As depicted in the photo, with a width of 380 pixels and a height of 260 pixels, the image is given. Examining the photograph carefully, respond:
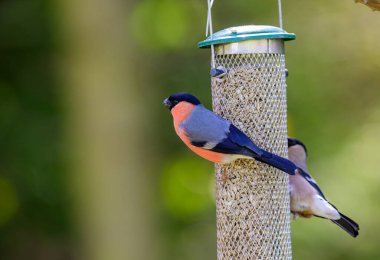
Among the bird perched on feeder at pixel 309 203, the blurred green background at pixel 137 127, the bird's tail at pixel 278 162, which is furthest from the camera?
the blurred green background at pixel 137 127

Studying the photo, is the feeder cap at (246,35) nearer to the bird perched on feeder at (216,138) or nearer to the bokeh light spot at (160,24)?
the bird perched on feeder at (216,138)

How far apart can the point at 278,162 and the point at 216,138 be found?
0.36 metres

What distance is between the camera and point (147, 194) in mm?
8891

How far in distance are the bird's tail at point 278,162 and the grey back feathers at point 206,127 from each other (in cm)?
24

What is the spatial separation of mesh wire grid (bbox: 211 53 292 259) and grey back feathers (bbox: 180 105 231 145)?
0.63 ft

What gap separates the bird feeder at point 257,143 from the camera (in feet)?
14.7

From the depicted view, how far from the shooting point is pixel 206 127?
14.3ft

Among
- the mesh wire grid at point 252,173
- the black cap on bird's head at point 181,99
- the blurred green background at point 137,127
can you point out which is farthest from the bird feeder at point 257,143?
the blurred green background at point 137,127

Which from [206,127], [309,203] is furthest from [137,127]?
[206,127]

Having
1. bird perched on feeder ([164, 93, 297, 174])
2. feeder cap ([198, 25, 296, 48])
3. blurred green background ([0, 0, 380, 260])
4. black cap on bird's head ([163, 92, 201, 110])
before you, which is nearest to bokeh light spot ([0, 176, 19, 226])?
blurred green background ([0, 0, 380, 260])

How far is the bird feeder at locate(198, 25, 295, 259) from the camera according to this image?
4.48m

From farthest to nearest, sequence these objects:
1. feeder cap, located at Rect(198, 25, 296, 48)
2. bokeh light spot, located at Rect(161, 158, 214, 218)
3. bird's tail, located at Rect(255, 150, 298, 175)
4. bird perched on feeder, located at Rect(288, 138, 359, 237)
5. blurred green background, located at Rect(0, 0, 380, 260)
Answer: bokeh light spot, located at Rect(161, 158, 214, 218), blurred green background, located at Rect(0, 0, 380, 260), bird perched on feeder, located at Rect(288, 138, 359, 237), feeder cap, located at Rect(198, 25, 296, 48), bird's tail, located at Rect(255, 150, 298, 175)

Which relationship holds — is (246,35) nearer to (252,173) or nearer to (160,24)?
(252,173)

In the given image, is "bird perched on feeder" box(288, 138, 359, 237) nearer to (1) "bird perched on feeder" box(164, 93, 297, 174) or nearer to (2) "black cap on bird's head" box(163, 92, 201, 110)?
(1) "bird perched on feeder" box(164, 93, 297, 174)
